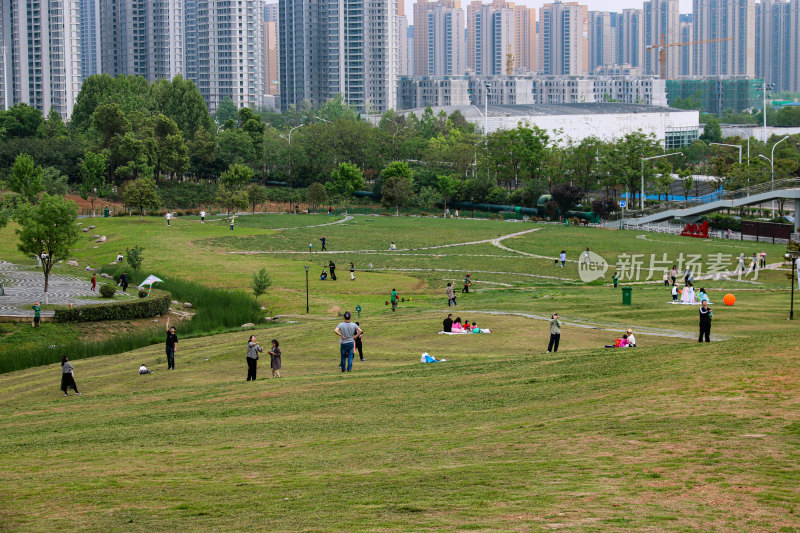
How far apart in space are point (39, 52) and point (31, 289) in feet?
483

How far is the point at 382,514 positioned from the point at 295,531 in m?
1.28

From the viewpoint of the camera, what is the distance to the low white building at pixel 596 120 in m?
149

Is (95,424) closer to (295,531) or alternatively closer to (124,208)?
(295,531)

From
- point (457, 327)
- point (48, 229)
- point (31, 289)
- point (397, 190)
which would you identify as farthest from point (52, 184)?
point (457, 327)

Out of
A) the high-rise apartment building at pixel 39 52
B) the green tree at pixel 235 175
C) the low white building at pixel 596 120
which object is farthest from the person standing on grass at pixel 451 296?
the high-rise apartment building at pixel 39 52

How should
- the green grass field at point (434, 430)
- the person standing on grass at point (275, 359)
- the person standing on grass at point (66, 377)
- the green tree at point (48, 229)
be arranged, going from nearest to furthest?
1. the green grass field at point (434, 430)
2. the person standing on grass at point (275, 359)
3. the person standing on grass at point (66, 377)
4. the green tree at point (48, 229)

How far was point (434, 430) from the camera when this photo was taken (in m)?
18.1

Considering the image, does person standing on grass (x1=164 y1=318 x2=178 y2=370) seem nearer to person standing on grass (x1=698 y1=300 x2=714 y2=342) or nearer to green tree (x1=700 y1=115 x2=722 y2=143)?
person standing on grass (x1=698 y1=300 x2=714 y2=342)

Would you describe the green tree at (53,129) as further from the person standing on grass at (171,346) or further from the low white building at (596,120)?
the person standing on grass at (171,346)

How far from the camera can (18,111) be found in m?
130

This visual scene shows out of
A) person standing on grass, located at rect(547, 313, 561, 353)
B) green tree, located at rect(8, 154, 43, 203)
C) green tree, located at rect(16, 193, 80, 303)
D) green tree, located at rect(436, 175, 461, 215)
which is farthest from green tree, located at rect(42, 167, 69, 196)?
person standing on grass, located at rect(547, 313, 561, 353)

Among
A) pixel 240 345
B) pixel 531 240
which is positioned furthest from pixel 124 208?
pixel 240 345

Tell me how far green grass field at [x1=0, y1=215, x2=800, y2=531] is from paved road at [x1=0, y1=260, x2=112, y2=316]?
437 cm

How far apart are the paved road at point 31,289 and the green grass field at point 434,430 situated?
437cm
